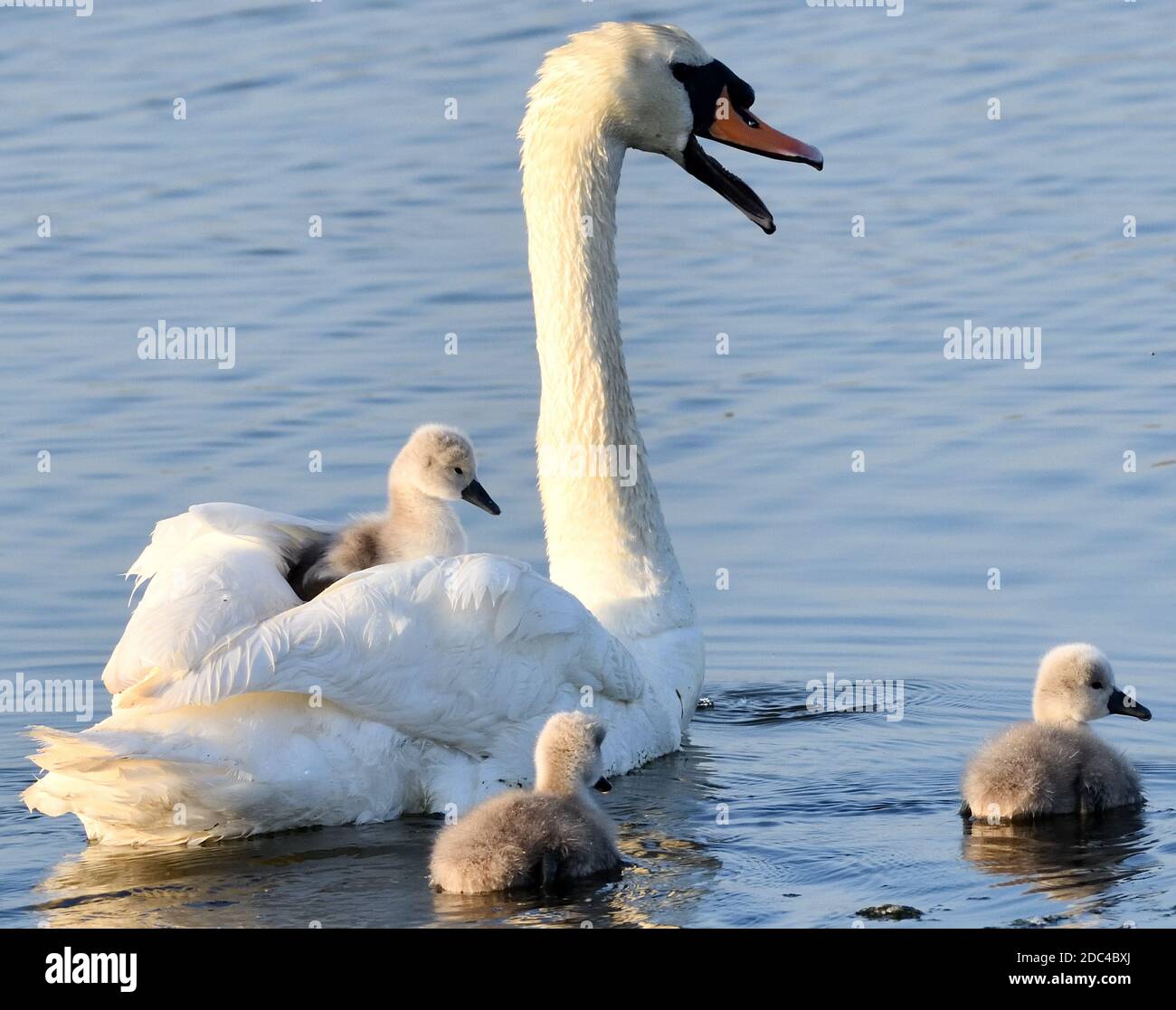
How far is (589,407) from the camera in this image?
10383mm

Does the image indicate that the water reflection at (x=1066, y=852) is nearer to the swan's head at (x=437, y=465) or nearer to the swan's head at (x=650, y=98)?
the swan's head at (x=437, y=465)

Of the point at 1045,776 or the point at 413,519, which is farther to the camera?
the point at 413,519

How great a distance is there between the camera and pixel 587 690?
354 inches

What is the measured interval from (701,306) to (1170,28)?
864cm

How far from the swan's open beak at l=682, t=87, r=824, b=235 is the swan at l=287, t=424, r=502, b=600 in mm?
2327

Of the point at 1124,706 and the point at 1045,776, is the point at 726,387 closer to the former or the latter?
the point at 1124,706

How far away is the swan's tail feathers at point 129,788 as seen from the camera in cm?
777

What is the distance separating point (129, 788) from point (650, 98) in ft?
13.4

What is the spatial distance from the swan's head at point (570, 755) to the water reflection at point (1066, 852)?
3.95ft

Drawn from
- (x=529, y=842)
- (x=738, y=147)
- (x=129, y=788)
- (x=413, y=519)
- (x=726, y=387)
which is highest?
(x=738, y=147)

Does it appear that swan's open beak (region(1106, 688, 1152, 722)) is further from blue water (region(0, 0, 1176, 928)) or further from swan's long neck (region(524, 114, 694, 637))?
swan's long neck (region(524, 114, 694, 637))

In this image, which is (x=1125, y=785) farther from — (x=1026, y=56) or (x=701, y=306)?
(x=1026, y=56)

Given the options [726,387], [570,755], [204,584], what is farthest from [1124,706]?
[726,387]

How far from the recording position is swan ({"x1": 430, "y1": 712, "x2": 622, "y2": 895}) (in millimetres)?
7461
